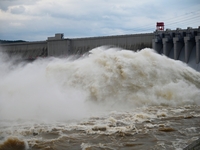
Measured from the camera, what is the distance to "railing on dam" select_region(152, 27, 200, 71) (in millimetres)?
31041

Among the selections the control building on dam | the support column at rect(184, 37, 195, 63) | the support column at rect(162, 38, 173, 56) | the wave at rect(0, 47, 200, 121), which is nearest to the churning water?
the wave at rect(0, 47, 200, 121)

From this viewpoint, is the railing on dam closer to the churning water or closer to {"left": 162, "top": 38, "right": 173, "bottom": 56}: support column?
{"left": 162, "top": 38, "right": 173, "bottom": 56}: support column

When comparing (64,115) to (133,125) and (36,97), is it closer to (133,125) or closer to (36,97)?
(36,97)

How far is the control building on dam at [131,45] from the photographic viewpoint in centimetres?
3197

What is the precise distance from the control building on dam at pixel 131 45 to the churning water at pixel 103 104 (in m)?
12.4

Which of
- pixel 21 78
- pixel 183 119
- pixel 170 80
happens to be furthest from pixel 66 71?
pixel 183 119

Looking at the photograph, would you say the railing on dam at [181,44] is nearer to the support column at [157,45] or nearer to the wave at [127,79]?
the support column at [157,45]

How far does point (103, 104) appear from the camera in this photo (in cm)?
1658

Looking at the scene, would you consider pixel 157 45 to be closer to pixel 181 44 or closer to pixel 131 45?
pixel 181 44

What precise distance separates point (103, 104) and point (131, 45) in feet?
76.3

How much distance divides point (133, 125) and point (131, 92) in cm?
504

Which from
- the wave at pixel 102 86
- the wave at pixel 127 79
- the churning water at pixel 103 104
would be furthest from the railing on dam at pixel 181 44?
the wave at pixel 127 79

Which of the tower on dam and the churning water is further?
the tower on dam

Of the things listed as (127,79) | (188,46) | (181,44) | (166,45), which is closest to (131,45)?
(166,45)
